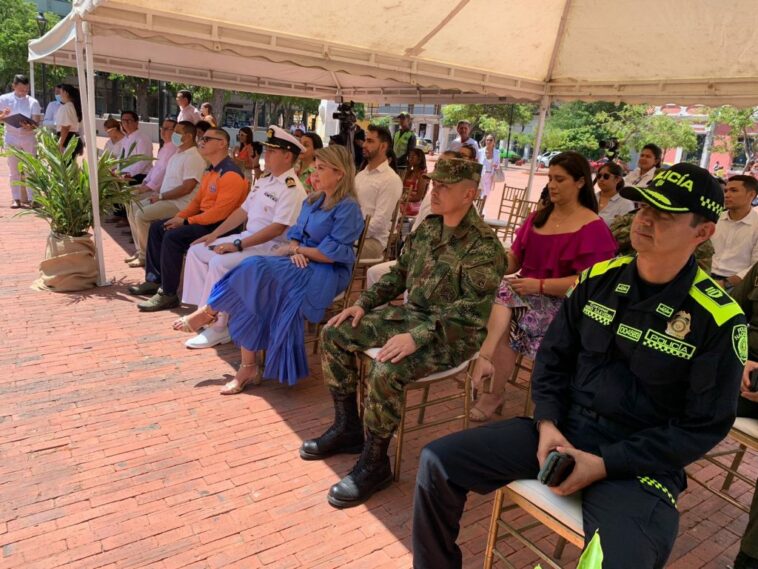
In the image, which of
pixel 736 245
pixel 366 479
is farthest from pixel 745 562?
pixel 736 245

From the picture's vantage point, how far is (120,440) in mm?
2863

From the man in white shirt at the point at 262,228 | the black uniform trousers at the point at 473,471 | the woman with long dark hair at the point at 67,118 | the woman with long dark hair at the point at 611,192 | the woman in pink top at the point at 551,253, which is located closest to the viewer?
the black uniform trousers at the point at 473,471

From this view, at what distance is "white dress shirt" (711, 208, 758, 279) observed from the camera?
450 centimetres

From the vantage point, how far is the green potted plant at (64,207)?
4930 mm

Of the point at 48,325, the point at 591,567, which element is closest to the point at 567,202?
the point at 591,567

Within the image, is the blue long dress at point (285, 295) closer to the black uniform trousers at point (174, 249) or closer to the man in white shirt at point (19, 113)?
the black uniform trousers at point (174, 249)

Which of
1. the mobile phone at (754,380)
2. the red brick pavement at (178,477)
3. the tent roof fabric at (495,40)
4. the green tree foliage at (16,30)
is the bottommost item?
the red brick pavement at (178,477)

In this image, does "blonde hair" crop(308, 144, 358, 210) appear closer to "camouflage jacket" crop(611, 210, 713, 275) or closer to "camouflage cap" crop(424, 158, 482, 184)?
"camouflage cap" crop(424, 158, 482, 184)

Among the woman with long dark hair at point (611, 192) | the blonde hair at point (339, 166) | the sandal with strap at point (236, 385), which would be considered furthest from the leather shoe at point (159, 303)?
the woman with long dark hair at point (611, 192)

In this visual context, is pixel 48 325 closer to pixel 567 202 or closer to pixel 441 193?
pixel 441 193

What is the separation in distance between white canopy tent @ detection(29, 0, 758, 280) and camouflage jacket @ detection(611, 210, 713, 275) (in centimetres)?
204

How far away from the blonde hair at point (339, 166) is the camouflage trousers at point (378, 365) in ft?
3.52

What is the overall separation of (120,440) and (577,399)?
7.86 ft

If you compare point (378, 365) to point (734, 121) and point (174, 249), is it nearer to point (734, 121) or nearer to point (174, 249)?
point (174, 249)
